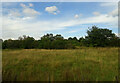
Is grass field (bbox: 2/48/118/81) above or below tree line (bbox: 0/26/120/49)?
below

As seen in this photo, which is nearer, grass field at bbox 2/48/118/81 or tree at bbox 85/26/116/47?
grass field at bbox 2/48/118/81

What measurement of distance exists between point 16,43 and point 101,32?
2222 cm

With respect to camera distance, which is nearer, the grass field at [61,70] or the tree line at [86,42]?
the grass field at [61,70]

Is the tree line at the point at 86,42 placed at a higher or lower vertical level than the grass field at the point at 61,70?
higher

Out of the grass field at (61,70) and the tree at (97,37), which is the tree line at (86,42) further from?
the grass field at (61,70)

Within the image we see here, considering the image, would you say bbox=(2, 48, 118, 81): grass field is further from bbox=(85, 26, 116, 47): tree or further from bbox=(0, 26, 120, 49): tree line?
bbox=(85, 26, 116, 47): tree

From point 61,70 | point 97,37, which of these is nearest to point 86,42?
point 97,37

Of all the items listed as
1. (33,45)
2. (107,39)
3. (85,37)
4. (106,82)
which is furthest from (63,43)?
(106,82)

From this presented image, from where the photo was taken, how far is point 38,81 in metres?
2.56

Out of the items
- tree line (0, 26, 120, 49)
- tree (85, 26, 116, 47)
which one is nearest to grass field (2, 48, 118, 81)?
tree line (0, 26, 120, 49)

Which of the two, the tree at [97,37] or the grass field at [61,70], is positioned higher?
the tree at [97,37]

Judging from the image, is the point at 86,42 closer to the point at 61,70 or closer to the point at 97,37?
the point at 97,37

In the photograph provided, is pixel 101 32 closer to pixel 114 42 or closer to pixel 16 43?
pixel 114 42

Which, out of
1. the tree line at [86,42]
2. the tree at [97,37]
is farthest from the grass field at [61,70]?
the tree at [97,37]
